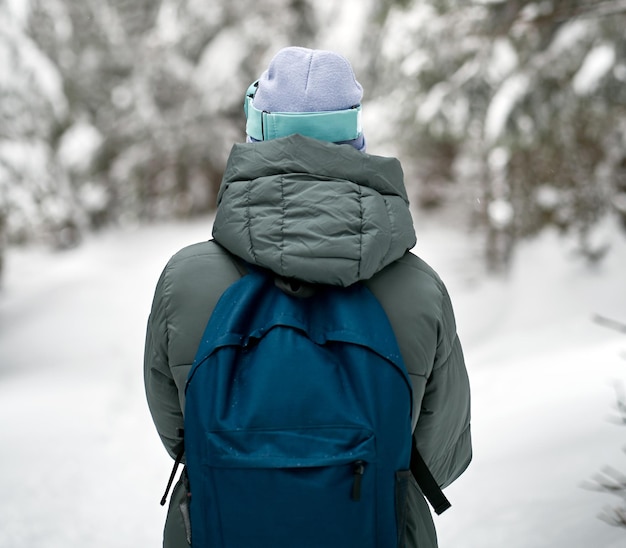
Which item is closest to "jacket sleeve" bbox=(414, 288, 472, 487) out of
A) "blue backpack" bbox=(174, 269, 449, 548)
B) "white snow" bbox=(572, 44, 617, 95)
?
"blue backpack" bbox=(174, 269, 449, 548)

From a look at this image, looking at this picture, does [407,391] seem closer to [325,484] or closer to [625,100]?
[325,484]

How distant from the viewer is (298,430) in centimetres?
146

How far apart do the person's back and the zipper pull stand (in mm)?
199

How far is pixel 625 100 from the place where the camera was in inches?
249

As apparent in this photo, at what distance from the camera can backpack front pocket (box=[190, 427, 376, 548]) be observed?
1458 millimetres

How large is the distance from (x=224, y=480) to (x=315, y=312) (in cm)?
40

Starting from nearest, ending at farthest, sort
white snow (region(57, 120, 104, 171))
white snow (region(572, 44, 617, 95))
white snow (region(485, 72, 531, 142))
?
white snow (region(572, 44, 617, 95)), white snow (region(485, 72, 531, 142)), white snow (region(57, 120, 104, 171))

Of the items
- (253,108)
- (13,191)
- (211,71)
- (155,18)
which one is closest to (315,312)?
(253,108)

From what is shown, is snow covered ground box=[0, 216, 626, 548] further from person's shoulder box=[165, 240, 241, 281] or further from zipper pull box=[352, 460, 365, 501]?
person's shoulder box=[165, 240, 241, 281]

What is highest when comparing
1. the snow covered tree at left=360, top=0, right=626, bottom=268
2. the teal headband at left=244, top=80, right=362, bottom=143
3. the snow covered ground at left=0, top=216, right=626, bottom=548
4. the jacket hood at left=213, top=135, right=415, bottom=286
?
the teal headband at left=244, top=80, right=362, bottom=143

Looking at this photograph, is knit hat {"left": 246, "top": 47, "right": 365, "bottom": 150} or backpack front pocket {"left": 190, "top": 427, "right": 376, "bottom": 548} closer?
backpack front pocket {"left": 190, "top": 427, "right": 376, "bottom": 548}

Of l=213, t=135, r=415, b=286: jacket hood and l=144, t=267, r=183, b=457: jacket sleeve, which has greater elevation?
l=213, t=135, r=415, b=286: jacket hood

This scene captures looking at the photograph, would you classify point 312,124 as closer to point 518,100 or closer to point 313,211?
point 313,211

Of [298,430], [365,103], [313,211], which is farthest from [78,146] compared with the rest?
[298,430]
